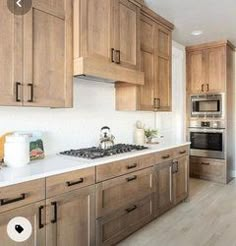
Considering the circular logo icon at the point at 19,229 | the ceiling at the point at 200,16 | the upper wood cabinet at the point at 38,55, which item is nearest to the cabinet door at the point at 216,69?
the ceiling at the point at 200,16

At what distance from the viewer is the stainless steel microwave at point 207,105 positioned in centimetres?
460

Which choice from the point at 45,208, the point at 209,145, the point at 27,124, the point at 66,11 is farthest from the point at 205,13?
the point at 45,208

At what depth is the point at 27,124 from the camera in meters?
2.22

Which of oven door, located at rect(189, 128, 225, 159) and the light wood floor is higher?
oven door, located at rect(189, 128, 225, 159)

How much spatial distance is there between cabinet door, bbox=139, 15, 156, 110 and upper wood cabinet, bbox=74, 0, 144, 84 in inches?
11.3

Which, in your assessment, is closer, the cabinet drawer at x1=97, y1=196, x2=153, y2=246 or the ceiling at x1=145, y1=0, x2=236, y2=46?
the cabinet drawer at x1=97, y1=196, x2=153, y2=246

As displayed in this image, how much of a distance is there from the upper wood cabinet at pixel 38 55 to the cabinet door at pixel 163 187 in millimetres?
1446

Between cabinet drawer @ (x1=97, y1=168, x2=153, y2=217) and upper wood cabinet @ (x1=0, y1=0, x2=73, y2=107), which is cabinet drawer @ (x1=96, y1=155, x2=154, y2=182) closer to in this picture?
cabinet drawer @ (x1=97, y1=168, x2=153, y2=217)

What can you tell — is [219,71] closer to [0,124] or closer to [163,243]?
[163,243]

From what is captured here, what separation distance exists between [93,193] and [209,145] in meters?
3.30

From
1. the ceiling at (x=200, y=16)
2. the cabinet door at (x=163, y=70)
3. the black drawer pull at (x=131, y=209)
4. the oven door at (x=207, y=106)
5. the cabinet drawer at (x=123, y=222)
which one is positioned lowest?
the cabinet drawer at (x=123, y=222)

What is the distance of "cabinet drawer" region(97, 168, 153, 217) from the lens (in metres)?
2.14

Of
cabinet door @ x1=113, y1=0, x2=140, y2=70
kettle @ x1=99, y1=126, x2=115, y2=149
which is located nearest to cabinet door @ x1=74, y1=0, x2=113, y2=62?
cabinet door @ x1=113, y1=0, x2=140, y2=70

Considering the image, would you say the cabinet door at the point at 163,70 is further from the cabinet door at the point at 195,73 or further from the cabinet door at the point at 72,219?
the cabinet door at the point at 72,219
